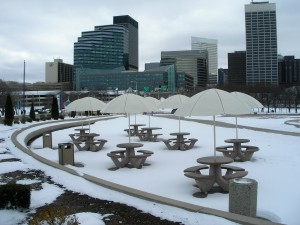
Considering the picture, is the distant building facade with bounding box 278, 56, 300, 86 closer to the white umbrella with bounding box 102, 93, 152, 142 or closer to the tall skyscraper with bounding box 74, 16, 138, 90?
the tall skyscraper with bounding box 74, 16, 138, 90

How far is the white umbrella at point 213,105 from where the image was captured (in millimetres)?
8945

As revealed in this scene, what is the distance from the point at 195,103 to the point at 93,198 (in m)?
3.67

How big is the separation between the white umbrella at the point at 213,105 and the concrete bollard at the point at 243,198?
2.89 meters

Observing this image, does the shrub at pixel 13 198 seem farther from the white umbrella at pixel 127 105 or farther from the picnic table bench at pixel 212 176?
the white umbrella at pixel 127 105

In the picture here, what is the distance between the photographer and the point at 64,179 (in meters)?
9.34

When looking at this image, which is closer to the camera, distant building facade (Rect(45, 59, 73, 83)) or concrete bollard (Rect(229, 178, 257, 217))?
concrete bollard (Rect(229, 178, 257, 217))

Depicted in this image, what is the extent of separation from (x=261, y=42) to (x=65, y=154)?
132764mm

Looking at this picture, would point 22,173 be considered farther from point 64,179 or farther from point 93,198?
point 93,198

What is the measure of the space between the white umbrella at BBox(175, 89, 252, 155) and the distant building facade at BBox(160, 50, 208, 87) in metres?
157

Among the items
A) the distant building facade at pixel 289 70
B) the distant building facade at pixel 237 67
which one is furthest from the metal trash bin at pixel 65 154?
the distant building facade at pixel 289 70

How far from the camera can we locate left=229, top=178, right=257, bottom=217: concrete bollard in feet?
19.9

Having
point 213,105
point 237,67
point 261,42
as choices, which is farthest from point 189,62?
point 213,105

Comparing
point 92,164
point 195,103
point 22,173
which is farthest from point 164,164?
point 22,173

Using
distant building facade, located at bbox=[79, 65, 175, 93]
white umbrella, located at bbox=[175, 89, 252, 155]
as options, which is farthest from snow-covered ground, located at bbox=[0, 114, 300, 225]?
distant building facade, located at bbox=[79, 65, 175, 93]
